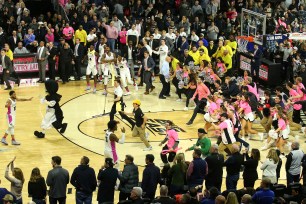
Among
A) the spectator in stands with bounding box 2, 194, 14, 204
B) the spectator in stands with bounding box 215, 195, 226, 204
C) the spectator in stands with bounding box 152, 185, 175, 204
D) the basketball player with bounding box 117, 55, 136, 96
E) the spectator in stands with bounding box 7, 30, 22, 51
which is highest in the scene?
the spectator in stands with bounding box 7, 30, 22, 51

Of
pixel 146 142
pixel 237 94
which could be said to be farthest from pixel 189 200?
pixel 237 94

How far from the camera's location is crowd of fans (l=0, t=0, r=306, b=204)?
57.5ft

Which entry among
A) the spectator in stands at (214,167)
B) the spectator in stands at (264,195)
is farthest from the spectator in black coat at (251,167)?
the spectator in stands at (264,195)

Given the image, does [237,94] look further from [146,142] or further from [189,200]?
[189,200]

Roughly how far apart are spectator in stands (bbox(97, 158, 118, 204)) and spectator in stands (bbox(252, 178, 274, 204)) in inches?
123

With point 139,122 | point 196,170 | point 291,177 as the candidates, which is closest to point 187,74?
point 139,122

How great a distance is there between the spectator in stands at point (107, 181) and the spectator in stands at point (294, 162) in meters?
4.50

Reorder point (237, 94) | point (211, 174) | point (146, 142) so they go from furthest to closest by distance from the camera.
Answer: point (237, 94)
point (146, 142)
point (211, 174)

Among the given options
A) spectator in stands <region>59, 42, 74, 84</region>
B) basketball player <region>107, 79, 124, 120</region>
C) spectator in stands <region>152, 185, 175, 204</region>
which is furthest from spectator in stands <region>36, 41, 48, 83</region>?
spectator in stands <region>152, 185, 175, 204</region>

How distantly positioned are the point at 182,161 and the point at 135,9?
753 inches

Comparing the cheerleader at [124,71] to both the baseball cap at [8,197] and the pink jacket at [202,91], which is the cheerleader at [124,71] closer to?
the pink jacket at [202,91]

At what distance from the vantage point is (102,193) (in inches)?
698

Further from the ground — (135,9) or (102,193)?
(135,9)

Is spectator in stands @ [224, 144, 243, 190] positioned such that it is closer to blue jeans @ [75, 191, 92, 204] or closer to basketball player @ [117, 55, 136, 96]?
blue jeans @ [75, 191, 92, 204]
